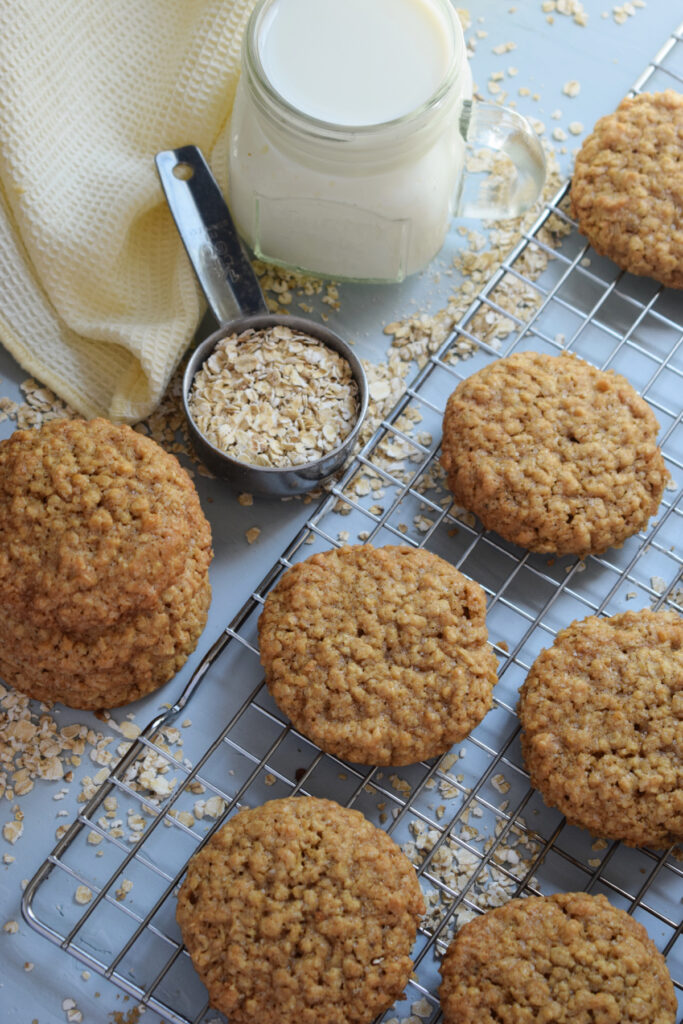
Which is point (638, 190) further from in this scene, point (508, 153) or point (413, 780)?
point (413, 780)

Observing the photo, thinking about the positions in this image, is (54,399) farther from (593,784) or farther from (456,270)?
(593,784)

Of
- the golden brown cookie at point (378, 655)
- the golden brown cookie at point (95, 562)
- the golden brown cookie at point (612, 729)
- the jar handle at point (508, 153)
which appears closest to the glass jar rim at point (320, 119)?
the jar handle at point (508, 153)

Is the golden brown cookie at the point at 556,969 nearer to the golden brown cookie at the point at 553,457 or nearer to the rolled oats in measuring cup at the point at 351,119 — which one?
the golden brown cookie at the point at 553,457

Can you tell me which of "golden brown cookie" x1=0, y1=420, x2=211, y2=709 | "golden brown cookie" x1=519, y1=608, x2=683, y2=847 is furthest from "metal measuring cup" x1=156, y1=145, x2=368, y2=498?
"golden brown cookie" x1=519, y1=608, x2=683, y2=847

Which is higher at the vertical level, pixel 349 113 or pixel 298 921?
pixel 349 113

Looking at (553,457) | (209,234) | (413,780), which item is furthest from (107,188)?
(413,780)

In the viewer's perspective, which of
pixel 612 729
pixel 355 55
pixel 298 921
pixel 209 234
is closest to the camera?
pixel 298 921

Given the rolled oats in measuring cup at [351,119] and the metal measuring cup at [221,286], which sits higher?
the rolled oats in measuring cup at [351,119]
